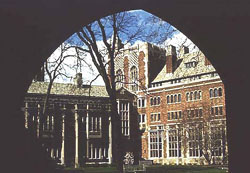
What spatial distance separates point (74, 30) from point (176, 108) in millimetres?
45853

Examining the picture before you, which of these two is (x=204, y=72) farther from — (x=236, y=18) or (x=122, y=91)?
(x=236, y=18)

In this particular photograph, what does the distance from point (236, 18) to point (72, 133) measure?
150ft

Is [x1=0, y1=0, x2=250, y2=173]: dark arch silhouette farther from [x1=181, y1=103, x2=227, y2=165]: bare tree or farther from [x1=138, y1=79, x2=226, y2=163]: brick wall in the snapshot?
[x1=138, y1=79, x2=226, y2=163]: brick wall

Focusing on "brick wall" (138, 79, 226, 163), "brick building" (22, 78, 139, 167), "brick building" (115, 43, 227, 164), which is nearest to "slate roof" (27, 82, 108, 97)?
"brick building" (22, 78, 139, 167)

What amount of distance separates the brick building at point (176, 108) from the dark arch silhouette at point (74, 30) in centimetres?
3261

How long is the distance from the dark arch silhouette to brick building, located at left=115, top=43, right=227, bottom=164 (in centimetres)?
3261

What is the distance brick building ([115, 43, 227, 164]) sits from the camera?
42675 millimetres

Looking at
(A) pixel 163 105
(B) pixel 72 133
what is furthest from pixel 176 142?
(B) pixel 72 133

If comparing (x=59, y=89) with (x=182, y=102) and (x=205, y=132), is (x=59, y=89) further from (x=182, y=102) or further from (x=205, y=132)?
(x=205, y=132)

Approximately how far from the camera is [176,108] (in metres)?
51.1

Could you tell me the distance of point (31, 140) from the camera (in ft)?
17.6

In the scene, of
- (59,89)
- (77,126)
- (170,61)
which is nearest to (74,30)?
(77,126)

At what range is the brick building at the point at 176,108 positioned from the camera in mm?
42675

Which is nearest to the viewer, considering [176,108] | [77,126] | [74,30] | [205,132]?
[74,30]
